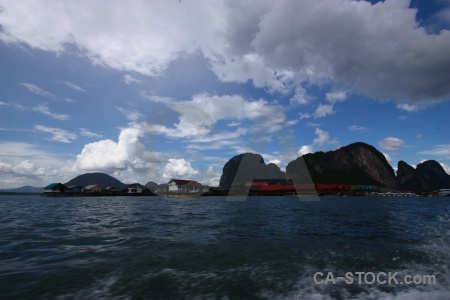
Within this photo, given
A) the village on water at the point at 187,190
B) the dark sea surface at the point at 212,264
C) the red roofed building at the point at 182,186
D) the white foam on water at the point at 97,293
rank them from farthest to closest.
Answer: the village on water at the point at 187,190
the red roofed building at the point at 182,186
the dark sea surface at the point at 212,264
the white foam on water at the point at 97,293

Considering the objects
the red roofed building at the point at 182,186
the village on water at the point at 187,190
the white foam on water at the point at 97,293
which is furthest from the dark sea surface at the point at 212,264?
the red roofed building at the point at 182,186

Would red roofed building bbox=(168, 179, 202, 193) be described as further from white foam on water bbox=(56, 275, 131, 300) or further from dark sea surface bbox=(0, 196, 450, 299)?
white foam on water bbox=(56, 275, 131, 300)

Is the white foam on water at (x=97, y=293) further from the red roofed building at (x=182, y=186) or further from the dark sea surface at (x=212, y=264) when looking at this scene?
the red roofed building at (x=182, y=186)

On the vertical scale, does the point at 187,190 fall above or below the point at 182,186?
below

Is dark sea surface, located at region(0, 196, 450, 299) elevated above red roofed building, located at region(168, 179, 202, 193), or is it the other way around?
red roofed building, located at region(168, 179, 202, 193)

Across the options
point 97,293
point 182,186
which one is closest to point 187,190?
point 182,186

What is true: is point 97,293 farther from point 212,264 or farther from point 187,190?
point 187,190

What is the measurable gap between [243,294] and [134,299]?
2617 millimetres

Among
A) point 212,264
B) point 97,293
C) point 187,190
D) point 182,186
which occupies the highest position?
point 182,186

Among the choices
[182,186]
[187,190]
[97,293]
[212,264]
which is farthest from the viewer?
[187,190]

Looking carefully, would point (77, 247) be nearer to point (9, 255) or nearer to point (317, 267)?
point (9, 255)

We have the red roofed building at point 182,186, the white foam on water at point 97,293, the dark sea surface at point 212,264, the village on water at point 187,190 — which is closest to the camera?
the white foam on water at point 97,293

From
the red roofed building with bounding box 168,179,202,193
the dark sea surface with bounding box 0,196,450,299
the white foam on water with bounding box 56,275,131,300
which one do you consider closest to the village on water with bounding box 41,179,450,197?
the red roofed building with bounding box 168,179,202,193

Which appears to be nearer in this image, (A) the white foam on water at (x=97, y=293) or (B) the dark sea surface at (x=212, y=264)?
(A) the white foam on water at (x=97, y=293)
